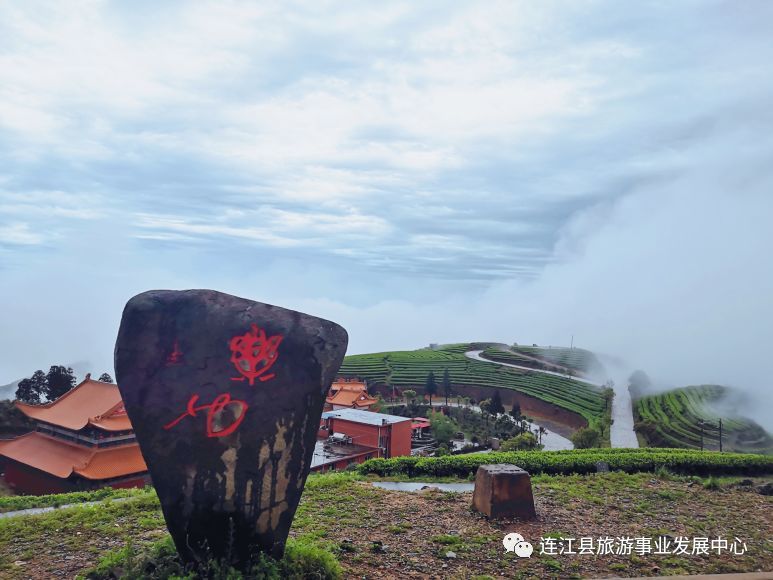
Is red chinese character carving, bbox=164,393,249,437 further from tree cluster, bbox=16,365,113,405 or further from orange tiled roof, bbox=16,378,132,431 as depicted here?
tree cluster, bbox=16,365,113,405

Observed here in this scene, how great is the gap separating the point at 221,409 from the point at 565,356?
53892 mm

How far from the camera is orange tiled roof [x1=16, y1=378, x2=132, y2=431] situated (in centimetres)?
1692

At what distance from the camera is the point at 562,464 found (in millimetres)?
13586

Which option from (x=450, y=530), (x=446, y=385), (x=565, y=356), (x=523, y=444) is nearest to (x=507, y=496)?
(x=450, y=530)

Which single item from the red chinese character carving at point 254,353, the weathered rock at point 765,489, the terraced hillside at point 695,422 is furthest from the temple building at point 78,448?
the terraced hillside at point 695,422

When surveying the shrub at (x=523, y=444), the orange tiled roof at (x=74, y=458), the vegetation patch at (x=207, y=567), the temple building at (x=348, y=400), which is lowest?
the orange tiled roof at (x=74, y=458)

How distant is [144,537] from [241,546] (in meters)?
2.90

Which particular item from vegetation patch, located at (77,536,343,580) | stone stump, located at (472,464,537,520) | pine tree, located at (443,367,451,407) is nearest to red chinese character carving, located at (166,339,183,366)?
vegetation patch, located at (77,536,343,580)

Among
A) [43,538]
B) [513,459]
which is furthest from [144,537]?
[513,459]

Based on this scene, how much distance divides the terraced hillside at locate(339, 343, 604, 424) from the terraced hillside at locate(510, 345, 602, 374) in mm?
5805

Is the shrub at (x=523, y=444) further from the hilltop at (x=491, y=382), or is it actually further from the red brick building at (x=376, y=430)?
the hilltop at (x=491, y=382)

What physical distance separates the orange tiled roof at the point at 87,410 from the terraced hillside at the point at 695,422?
23500 mm

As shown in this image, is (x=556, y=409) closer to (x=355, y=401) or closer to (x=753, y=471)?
(x=355, y=401)

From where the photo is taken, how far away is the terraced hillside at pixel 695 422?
26.2m
